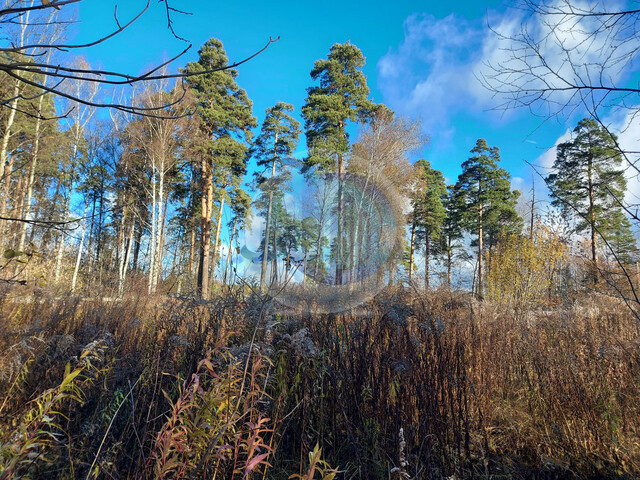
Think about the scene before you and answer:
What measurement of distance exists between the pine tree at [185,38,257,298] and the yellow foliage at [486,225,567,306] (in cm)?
1336

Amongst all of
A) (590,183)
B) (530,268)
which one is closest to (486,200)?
(530,268)

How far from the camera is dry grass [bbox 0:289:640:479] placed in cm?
164

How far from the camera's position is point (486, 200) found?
30.3 metres

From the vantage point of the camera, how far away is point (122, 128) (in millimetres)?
17922

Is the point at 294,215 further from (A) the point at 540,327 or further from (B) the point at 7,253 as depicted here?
(B) the point at 7,253

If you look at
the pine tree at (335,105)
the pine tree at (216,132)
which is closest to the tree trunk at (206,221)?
the pine tree at (216,132)

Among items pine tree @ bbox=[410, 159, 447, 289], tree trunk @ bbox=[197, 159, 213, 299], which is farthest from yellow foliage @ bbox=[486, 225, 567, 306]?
tree trunk @ bbox=[197, 159, 213, 299]

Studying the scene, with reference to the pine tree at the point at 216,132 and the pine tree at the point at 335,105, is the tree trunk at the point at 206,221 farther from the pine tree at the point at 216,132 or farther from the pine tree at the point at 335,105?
the pine tree at the point at 335,105

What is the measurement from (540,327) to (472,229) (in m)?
28.8

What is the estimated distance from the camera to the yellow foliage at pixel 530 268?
462 inches

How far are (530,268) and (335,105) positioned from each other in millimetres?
11407

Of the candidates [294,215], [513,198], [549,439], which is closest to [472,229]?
[513,198]

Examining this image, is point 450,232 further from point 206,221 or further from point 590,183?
point 590,183

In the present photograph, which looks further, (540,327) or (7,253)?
(540,327)
